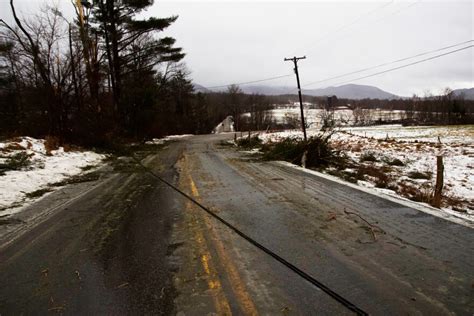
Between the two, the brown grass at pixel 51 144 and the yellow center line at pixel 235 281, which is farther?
the brown grass at pixel 51 144

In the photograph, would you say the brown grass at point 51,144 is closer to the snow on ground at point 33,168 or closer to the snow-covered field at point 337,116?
the snow on ground at point 33,168

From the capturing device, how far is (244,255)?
443 cm

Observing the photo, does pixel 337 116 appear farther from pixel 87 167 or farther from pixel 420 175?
pixel 87 167

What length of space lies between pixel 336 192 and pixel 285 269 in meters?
4.62

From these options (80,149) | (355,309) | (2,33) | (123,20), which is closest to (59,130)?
(80,149)

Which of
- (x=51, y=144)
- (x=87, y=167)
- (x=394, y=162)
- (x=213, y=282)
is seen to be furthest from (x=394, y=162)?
(x=51, y=144)

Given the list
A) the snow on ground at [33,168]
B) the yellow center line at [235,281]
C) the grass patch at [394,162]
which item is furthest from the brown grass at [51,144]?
the grass patch at [394,162]

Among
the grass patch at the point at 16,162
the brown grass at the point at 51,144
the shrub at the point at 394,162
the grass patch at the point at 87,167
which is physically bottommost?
the shrub at the point at 394,162

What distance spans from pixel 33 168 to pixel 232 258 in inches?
392

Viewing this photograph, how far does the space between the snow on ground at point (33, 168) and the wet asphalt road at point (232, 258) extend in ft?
3.47

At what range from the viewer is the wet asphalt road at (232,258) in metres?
3.31

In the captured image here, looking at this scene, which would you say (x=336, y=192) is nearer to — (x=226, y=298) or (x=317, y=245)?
(x=317, y=245)

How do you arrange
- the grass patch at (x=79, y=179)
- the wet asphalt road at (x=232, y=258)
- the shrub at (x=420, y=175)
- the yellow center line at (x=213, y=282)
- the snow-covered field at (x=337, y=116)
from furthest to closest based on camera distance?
the snow-covered field at (x=337, y=116) → the shrub at (x=420, y=175) → the grass patch at (x=79, y=179) → the wet asphalt road at (x=232, y=258) → the yellow center line at (x=213, y=282)

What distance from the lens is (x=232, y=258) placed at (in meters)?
4.33
